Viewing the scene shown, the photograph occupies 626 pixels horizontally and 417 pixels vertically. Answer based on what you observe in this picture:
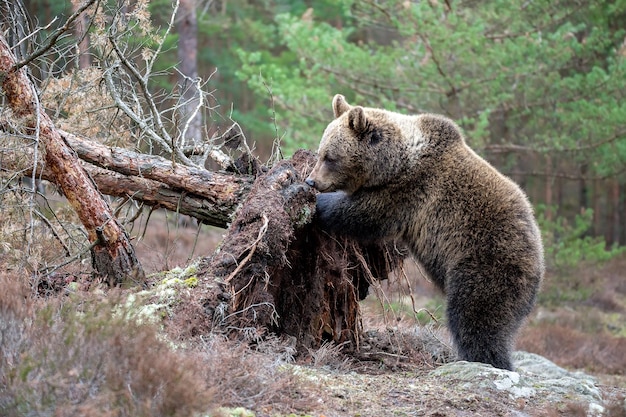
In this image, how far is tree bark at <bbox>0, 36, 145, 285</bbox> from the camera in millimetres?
6316

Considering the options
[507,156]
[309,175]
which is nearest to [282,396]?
[309,175]

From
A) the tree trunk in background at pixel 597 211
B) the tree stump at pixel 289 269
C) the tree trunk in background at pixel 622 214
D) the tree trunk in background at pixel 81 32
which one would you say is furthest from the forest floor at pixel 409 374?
the tree trunk in background at pixel 622 214

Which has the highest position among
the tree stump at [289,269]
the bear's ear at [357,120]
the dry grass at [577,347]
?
the bear's ear at [357,120]

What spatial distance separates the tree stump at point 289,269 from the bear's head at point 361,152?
29 centimetres

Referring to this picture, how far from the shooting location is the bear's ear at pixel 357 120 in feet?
23.4

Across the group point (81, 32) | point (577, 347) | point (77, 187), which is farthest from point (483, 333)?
point (577, 347)

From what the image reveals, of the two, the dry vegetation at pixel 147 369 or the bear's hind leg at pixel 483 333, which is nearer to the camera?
the dry vegetation at pixel 147 369

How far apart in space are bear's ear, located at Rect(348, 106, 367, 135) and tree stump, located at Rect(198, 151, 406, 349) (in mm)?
611

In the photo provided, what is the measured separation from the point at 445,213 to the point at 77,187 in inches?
134

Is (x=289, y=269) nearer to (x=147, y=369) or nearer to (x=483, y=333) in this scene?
(x=483, y=333)

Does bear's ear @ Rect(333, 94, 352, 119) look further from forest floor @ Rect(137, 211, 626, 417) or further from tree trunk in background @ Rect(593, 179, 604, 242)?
tree trunk in background @ Rect(593, 179, 604, 242)

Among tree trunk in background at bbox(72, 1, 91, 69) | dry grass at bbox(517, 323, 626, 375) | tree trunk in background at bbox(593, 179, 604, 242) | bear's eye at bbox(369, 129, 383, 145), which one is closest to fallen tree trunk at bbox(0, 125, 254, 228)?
tree trunk in background at bbox(72, 1, 91, 69)

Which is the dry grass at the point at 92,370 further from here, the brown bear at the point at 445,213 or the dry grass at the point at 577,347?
the dry grass at the point at 577,347

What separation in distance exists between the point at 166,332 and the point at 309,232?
7.98ft
